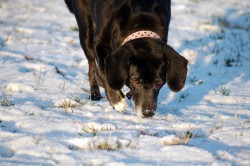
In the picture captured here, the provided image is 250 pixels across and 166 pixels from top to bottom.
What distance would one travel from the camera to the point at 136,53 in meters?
4.00

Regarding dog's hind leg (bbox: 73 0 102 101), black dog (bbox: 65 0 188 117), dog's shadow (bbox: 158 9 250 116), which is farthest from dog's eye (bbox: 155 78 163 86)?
dog's hind leg (bbox: 73 0 102 101)

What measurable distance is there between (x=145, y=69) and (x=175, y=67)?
0.95ft

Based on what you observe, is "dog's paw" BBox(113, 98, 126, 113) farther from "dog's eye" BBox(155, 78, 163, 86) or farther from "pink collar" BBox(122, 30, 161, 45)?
"pink collar" BBox(122, 30, 161, 45)

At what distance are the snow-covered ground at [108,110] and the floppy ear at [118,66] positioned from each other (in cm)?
40

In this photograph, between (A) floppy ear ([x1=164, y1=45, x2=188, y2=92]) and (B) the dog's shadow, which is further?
(B) the dog's shadow

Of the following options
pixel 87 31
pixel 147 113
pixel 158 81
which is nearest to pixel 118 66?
pixel 158 81

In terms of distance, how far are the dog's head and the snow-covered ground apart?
0.28 meters

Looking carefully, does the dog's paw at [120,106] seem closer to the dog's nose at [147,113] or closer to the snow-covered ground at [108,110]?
the snow-covered ground at [108,110]

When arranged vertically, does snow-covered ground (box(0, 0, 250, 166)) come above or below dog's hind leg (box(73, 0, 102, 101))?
below

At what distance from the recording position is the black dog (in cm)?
400

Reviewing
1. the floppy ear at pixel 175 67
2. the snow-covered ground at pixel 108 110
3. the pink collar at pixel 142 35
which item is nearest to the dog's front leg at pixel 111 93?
the snow-covered ground at pixel 108 110

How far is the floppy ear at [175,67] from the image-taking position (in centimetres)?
404

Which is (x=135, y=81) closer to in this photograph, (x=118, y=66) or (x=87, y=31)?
(x=118, y=66)

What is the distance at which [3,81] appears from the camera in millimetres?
5242
